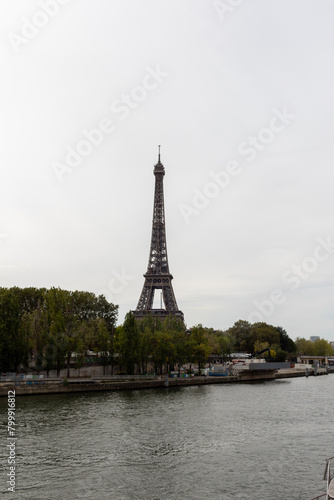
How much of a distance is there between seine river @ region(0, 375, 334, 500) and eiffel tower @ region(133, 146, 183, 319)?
86.6 meters

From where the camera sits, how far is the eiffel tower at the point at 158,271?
Answer: 150 metres

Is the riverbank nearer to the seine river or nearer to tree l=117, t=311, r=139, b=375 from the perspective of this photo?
the seine river

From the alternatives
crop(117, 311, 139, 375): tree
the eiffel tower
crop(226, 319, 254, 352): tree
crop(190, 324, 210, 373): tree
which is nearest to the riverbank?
crop(117, 311, 139, 375): tree

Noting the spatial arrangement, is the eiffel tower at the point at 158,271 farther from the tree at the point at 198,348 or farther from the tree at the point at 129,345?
the tree at the point at 129,345

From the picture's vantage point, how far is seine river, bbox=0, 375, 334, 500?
27.5 m

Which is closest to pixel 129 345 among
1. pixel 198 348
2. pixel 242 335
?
pixel 198 348

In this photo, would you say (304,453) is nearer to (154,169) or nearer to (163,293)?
(163,293)

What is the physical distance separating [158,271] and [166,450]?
12079 cm

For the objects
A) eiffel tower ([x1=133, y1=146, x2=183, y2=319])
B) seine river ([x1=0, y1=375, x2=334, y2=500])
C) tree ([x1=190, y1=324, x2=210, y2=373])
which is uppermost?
eiffel tower ([x1=133, y1=146, x2=183, y2=319])

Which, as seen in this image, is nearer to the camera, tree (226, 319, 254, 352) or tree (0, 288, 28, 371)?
tree (0, 288, 28, 371)

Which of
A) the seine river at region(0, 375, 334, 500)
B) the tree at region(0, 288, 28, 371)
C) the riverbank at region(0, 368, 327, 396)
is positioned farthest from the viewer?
the tree at region(0, 288, 28, 371)

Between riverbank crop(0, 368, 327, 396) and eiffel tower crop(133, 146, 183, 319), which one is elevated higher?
eiffel tower crop(133, 146, 183, 319)

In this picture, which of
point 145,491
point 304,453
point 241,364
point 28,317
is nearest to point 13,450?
point 145,491

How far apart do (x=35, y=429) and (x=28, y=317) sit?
186ft
